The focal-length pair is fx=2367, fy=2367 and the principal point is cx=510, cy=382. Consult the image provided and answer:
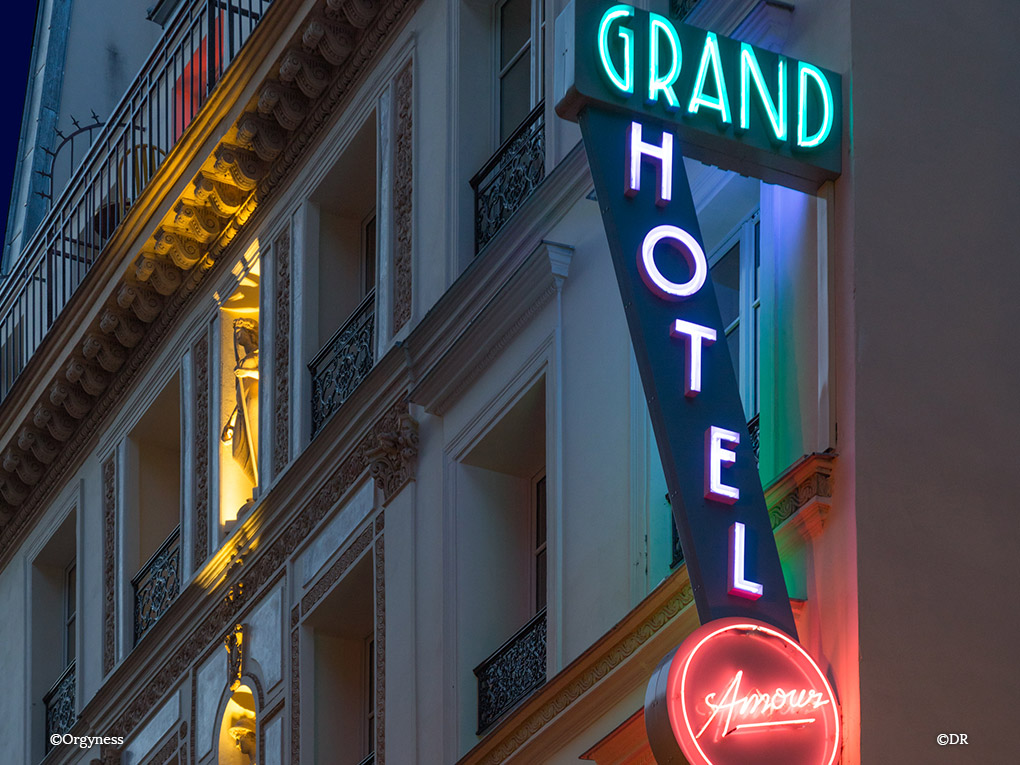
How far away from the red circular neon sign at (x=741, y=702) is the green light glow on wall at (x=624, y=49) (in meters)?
2.45

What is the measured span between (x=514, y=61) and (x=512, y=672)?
12.8 ft

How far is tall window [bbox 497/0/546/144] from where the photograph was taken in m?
14.2

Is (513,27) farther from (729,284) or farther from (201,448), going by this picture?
(201,448)

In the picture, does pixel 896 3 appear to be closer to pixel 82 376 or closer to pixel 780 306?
pixel 780 306

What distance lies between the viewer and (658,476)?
37.4ft

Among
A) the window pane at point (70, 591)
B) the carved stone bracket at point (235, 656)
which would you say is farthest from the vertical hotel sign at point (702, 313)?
the window pane at point (70, 591)

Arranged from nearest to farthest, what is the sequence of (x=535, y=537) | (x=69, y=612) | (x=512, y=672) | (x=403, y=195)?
(x=512, y=672)
(x=535, y=537)
(x=403, y=195)
(x=69, y=612)

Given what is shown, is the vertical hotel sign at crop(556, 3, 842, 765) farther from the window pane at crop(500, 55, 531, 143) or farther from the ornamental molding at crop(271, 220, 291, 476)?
the ornamental molding at crop(271, 220, 291, 476)

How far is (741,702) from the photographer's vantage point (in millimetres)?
9055

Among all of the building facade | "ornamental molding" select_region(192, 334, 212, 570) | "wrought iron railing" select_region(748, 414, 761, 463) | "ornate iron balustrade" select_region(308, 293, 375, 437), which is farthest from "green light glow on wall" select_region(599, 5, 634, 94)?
"ornamental molding" select_region(192, 334, 212, 570)

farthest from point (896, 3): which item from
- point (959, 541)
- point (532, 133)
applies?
point (532, 133)

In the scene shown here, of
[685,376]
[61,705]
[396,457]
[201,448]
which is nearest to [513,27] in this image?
[396,457]

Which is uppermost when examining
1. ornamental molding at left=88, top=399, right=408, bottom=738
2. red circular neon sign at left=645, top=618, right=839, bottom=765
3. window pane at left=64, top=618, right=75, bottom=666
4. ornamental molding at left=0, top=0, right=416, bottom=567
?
ornamental molding at left=0, top=0, right=416, bottom=567

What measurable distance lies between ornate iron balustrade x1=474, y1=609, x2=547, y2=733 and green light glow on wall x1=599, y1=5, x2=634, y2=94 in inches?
133
